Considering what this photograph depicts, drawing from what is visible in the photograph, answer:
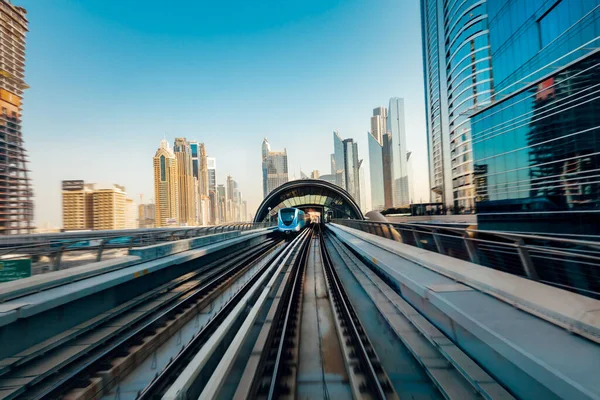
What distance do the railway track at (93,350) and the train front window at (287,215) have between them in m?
21.0

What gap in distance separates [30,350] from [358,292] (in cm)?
695

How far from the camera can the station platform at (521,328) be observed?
2.29 metres

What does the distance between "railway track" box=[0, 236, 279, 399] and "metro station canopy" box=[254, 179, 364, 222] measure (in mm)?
50758

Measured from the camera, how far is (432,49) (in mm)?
56312

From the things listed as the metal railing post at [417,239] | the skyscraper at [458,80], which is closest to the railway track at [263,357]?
the metal railing post at [417,239]

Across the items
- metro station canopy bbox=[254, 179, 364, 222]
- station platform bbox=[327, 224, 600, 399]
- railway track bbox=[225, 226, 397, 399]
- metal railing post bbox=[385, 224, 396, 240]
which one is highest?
metro station canopy bbox=[254, 179, 364, 222]

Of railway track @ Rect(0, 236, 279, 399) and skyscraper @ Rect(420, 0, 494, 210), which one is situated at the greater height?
skyscraper @ Rect(420, 0, 494, 210)

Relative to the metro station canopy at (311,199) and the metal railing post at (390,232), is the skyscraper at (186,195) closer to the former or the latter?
the metro station canopy at (311,199)

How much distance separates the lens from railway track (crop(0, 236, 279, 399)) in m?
3.54

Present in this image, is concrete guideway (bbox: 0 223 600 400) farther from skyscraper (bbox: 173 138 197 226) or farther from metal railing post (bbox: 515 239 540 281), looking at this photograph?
skyscraper (bbox: 173 138 197 226)

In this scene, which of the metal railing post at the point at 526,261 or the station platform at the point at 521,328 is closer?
the station platform at the point at 521,328

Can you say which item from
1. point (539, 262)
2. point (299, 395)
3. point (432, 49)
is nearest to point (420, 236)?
point (539, 262)

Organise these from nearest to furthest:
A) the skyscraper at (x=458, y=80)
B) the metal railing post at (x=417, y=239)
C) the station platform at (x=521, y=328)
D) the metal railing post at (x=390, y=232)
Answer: the station platform at (x=521, y=328), the metal railing post at (x=417, y=239), the metal railing post at (x=390, y=232), the skyscraper at (x=458, y=80)

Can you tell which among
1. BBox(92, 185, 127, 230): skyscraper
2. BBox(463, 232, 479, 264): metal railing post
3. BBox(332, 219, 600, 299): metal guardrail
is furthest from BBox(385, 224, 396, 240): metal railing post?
BBox(92, 185, 127, 230): skyscraper
